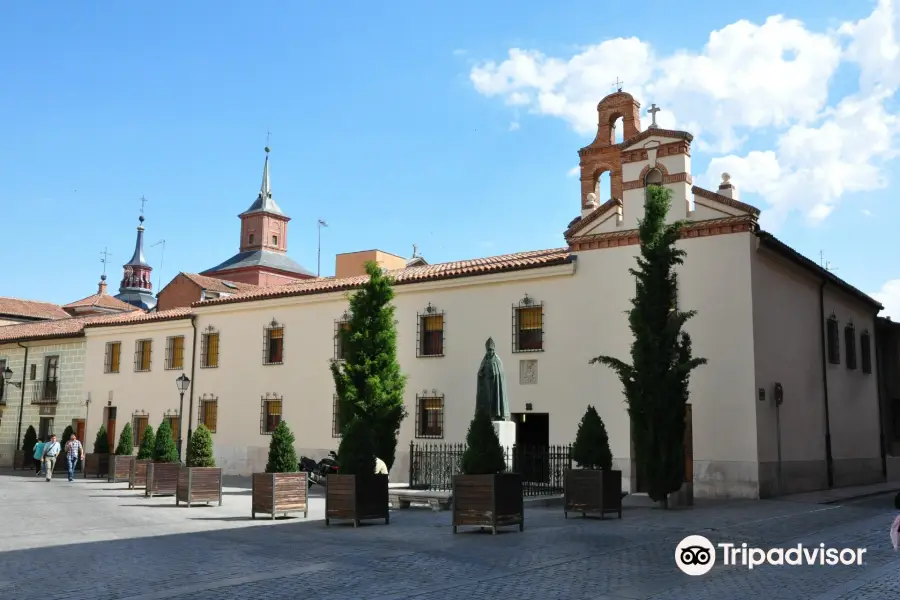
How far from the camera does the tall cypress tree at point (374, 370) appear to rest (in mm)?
23297

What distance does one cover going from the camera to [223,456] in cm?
2909

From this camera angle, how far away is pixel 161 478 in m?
19.9

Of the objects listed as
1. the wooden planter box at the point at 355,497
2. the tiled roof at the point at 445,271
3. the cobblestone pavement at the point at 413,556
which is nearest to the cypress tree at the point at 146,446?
the tiled roof at the point at 445,271

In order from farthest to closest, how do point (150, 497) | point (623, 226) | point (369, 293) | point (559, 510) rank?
point (369, 293)
point (623, 226)
point (150, 497)
point (559, 510)

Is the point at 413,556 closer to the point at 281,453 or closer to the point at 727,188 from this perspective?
the point at 281,453

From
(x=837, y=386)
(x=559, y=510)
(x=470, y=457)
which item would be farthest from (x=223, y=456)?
(x=837, y=386)

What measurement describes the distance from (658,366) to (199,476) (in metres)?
10.1

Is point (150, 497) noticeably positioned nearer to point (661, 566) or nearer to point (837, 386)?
point (661, 566)

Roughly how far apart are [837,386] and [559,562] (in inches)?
711

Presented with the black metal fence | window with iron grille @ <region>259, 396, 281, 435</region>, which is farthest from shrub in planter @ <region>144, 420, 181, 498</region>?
window with iron grille @ <region>259, 396, 281, 435</region>

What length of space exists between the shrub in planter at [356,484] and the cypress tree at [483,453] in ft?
5.51

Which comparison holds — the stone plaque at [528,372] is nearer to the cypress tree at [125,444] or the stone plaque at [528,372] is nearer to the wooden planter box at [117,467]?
the wooden planter box at [117,467]

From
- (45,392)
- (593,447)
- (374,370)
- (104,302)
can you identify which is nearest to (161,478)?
(374,370)

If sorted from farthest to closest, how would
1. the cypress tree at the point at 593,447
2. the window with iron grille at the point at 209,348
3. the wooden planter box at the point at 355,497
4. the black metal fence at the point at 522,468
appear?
1. the window with iron grille at the point at 209,348
2. the black metal fence at the point at 522,468
3. the cypress tree at the point at 593,447
4. the wooden planter box at the point at 355,497
